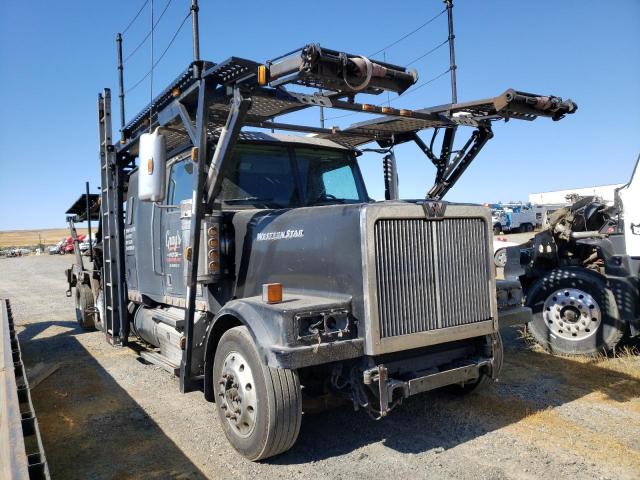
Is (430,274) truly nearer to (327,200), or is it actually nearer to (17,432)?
(327,200)

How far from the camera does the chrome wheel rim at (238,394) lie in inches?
Result: 143

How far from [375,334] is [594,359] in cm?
407

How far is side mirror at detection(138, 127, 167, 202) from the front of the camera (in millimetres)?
4090

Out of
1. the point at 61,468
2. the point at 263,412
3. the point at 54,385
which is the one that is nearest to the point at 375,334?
the point at 263,412

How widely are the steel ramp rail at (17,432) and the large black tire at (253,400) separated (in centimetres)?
128

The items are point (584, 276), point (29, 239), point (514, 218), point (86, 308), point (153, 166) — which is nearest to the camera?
point (153, 166)

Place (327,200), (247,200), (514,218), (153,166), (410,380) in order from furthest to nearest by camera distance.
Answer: (514,218) → (327,200) → (247,200) → (153,166) → (410,380)

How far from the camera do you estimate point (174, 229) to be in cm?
544

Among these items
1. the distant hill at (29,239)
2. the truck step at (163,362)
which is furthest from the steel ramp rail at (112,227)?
the distant hill at (29,239)

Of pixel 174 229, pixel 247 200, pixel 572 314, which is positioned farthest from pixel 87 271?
pixel 572 314

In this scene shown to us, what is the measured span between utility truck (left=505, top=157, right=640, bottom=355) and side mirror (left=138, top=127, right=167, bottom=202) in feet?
16.3

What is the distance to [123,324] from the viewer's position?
7.13 metres

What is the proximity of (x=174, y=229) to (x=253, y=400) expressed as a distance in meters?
2.49

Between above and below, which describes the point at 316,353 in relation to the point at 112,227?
below
